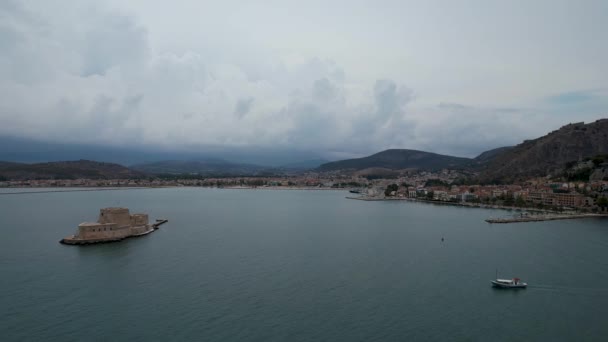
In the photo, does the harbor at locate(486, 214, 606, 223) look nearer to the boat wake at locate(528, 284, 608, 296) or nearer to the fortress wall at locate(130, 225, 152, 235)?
the boat wake at locate(528, 284, 608, 296)

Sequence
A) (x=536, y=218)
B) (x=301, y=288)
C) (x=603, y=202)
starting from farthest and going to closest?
1. (x=603, y=202)
2. (x=536, y=218)
3. (x=301, y=288)

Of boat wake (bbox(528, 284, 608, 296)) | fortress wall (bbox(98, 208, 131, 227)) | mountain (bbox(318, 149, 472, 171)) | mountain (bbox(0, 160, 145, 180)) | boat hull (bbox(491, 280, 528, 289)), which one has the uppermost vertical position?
mountain (bbox(318, 149, 472, 171))

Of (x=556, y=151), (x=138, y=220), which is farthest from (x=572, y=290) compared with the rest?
(x=556, y=151)

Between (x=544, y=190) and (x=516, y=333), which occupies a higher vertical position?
(x=544, y=190)

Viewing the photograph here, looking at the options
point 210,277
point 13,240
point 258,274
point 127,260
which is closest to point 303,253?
point 258,274

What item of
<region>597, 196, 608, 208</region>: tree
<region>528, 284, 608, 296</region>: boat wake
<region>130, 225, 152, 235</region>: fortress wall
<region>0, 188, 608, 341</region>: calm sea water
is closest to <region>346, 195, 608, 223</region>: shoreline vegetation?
<region>597, 196, 608, 208</region>: tree

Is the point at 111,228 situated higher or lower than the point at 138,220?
lower

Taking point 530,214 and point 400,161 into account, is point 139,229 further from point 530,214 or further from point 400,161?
point 400,161

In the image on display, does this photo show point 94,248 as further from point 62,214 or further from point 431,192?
point 431,192
